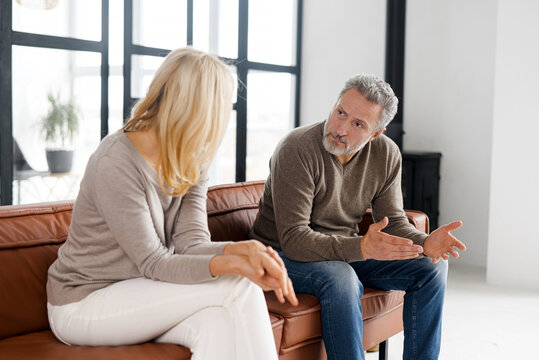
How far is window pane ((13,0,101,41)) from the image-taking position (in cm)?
306

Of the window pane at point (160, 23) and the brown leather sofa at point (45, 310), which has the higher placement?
the window pane at point (160, 23)

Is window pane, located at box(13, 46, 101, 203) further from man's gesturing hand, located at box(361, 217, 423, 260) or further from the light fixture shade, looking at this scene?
man's gesturing hand, located at box(361, 217, 423, 260)

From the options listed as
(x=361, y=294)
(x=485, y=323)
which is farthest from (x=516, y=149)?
(x=361, y=294)

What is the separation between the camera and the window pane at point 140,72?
368 centimetres

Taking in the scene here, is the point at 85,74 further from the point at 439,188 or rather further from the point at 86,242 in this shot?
the point at 439,188

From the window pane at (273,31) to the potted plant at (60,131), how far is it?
161 centimetres

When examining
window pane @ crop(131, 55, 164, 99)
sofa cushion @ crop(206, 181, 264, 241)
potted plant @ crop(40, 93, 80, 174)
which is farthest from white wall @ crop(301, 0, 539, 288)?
potted plant @ crop(40, 93, 80, 174)

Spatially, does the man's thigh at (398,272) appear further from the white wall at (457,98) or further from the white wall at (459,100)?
the white wall at (457,98)

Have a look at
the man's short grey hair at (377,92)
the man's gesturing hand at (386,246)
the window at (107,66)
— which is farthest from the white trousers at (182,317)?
the window at (107,66)

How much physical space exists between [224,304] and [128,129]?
0.57 metres

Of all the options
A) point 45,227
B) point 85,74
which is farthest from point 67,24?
point 45,227

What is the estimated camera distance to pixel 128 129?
1.74 meters

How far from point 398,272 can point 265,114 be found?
8.64ft

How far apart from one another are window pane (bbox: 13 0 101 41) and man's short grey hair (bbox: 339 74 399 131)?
1699 mm
